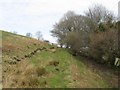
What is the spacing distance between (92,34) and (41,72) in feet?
52.2

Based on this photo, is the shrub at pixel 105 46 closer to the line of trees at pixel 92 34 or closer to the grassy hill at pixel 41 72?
the line of trees at pixel 92 34

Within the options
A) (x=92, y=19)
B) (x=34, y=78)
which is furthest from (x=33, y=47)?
(x=34, y=78)

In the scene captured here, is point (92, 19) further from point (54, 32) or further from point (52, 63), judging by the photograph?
point (52, 63)

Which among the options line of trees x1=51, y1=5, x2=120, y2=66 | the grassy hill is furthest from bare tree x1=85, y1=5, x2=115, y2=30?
the grassy hill

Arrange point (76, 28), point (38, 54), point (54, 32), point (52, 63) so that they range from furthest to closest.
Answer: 1. point (54, 32)
2. point (76, 28)
3. point (38, 54)
4. point (52, 63)

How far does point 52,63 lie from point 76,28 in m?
19.0

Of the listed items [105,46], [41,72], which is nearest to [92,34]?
[105,46]

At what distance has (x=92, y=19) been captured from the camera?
45.7 m

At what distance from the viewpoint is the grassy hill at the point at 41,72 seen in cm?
2111

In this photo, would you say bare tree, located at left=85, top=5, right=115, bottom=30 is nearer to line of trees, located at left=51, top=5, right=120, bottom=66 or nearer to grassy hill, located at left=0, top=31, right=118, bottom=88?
line of trees, located at left=51, top=5, right=120, bottom=66

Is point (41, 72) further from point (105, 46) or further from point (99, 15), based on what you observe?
point (99, 15)

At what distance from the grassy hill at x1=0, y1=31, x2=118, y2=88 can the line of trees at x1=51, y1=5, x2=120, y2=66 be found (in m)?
2.09

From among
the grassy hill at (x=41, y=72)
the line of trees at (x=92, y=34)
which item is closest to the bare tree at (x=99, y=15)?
the line of trees at (x=92, y=34)

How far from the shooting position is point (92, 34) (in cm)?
3788
